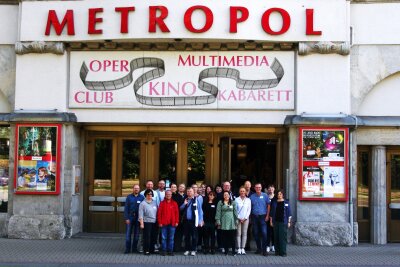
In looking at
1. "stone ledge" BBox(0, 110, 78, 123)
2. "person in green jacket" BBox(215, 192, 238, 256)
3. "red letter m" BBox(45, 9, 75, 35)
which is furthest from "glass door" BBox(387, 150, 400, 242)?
"red letter m" BBox(45, 9, 75, 35)

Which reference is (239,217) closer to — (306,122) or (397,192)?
(306,122)

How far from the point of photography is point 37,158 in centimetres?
1694

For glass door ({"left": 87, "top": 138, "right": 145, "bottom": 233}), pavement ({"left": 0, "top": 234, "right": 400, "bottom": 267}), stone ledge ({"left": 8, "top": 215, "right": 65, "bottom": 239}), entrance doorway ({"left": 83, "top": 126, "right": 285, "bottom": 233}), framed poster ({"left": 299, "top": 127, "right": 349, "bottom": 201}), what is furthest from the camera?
glass door ({"left": 87, "top": 138, "right": 145, "bottom": 233})

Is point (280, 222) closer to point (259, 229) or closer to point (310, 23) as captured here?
point (259, 229)

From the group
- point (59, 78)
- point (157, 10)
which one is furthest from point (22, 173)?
point (157, 10)

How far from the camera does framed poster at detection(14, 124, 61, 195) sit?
664 inches

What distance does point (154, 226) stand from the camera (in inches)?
583

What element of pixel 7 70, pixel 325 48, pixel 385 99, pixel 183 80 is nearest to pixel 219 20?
pixel 183 80

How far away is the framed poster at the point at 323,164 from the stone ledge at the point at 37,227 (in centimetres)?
665

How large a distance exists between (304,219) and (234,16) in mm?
5816

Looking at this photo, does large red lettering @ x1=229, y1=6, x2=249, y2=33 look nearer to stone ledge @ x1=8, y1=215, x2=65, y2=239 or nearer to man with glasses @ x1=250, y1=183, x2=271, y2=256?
man with glasses @ x1=250, y1=183, x2=271, y2=256

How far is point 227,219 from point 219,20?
5.50m

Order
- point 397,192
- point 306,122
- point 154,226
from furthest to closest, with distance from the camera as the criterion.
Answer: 1. point 397,192
2. point 306,122
3. point 154,226

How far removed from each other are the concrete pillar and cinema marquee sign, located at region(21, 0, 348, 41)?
3.54 meters
